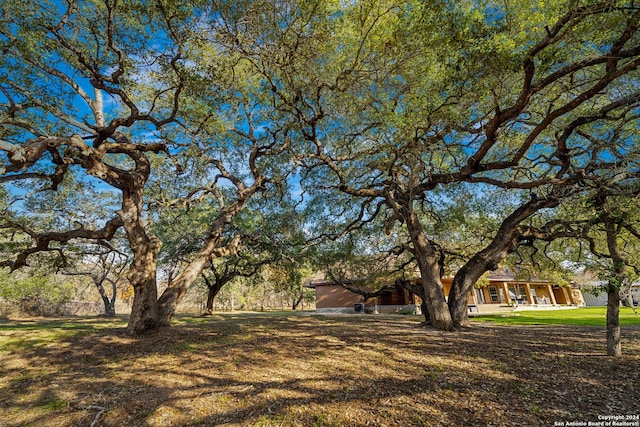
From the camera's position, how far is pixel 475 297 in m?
26.3

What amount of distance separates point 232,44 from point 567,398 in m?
9.04

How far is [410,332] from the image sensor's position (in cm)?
870

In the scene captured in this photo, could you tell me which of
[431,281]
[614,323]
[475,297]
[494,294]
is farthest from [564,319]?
[494,294]

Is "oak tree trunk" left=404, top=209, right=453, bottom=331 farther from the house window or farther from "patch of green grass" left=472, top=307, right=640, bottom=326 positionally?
the house window

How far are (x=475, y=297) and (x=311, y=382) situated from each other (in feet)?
88.7

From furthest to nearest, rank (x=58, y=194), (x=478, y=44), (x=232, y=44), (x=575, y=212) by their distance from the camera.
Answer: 1. (x=58, y=194)
2. (x=575, y=212)
3. (x=232, y=44)
4. (x=478, y=44)

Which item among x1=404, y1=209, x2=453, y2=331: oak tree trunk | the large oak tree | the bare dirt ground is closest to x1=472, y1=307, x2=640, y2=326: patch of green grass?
x1=404, y1=209, x2=453, y2=331: oak tree trunk

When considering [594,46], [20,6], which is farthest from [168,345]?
[594,46]

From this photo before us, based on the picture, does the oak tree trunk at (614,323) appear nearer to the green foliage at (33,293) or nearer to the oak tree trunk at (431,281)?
the oak tree trunk at (431,281)

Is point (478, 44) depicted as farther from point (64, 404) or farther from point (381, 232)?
point (381, 232)

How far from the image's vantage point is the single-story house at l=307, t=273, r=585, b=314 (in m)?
24.8

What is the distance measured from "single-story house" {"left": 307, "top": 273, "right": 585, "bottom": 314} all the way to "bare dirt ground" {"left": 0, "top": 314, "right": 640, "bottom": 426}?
54.2ft

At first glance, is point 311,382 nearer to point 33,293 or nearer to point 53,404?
point 53,404

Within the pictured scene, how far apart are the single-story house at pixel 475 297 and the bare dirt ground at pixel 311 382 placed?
16.5 m
